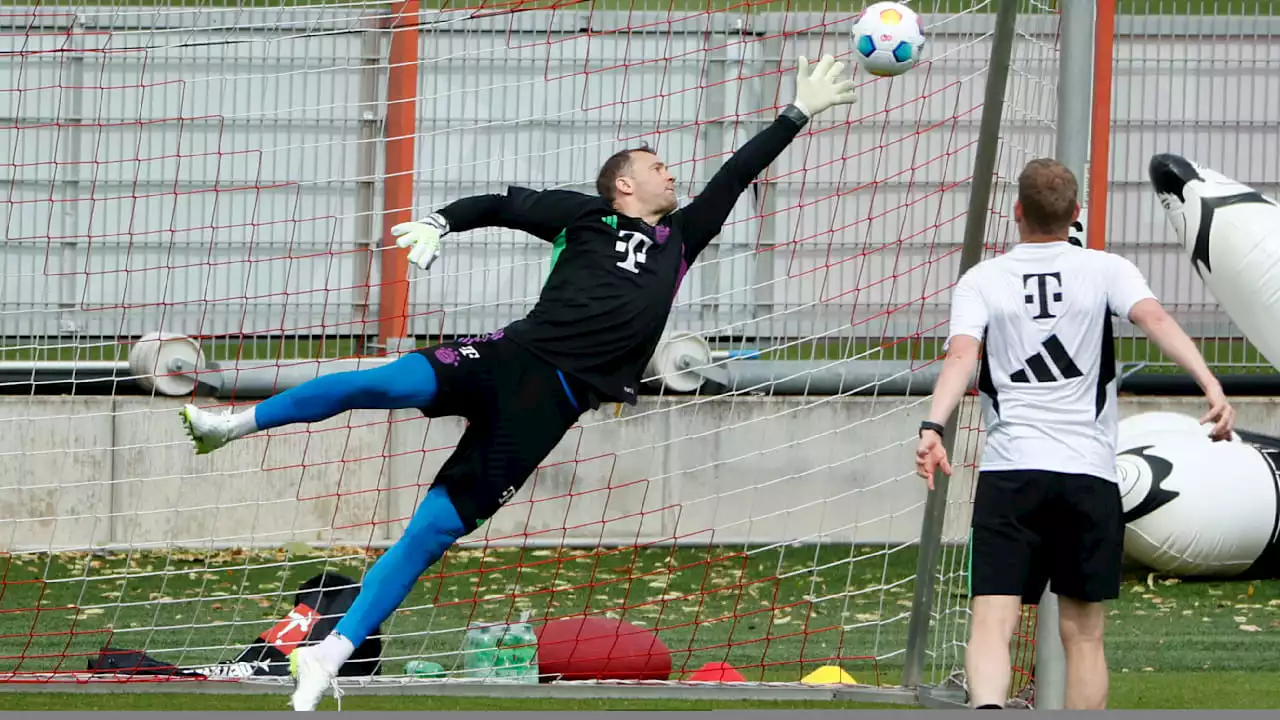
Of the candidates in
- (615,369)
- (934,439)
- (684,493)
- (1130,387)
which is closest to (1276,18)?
(1130,387)

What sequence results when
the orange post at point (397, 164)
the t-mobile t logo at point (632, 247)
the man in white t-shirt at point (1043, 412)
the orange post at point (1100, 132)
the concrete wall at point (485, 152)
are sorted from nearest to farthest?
1. the man in white t-shirt at point (1043, 412)
2. the orange post at point (1100, 132)
3. the t-mobile t logo at point (632, 247)
4. the orange post at point (397, 164)
5. the concrete wall at point (485, 152)

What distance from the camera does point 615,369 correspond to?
5.72m

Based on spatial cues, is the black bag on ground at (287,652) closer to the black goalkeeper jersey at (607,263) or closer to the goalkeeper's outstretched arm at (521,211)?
the black goalkeeper jersey at (607,263)

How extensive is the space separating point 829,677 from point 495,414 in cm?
176

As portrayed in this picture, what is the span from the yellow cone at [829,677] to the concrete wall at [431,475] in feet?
11.6

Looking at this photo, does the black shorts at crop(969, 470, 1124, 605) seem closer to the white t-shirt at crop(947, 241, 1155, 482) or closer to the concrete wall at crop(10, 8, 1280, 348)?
the white t-shirt at crop(947, 241, 1155, 482)

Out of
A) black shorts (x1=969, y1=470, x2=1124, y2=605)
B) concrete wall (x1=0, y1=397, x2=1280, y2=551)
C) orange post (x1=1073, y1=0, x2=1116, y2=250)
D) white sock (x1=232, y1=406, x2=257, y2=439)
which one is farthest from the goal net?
black shorts (x1=969, y1=470, x2=1124, y2=605)

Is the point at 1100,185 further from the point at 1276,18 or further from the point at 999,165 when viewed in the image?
the point at 1276,18

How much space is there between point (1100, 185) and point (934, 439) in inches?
57.3

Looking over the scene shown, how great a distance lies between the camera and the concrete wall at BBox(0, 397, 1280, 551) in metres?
10.1

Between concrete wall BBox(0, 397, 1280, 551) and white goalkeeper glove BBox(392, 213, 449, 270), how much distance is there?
452cm

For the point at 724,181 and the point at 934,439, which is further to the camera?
the point at 724,181

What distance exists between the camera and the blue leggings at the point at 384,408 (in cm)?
547

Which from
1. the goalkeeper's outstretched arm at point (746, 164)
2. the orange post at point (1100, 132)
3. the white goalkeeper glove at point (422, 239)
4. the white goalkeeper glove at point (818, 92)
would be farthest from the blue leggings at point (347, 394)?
the orange post at point (1100, 132)
